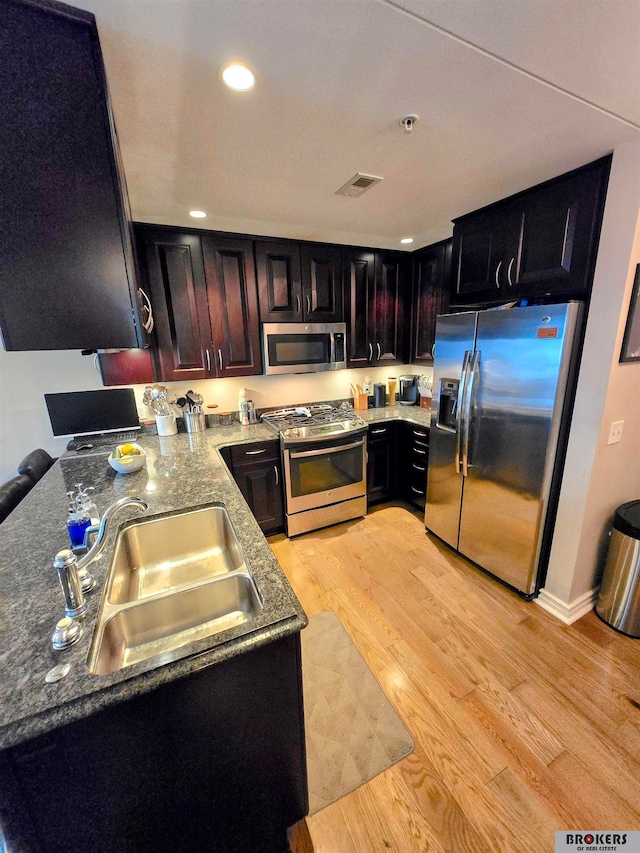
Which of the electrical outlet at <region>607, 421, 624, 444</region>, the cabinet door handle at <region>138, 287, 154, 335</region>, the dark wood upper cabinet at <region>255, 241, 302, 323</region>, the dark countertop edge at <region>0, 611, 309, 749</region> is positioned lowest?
the dark countertop edge at <region>0, 611, 309, 749</region>

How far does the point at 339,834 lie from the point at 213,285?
3.00 m

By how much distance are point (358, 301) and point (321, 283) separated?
41cm

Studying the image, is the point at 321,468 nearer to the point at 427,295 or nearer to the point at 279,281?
the point at 279,281

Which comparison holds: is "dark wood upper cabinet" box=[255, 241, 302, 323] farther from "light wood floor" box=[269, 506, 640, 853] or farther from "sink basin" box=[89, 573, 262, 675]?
"sink basin" box=[89, 573, 262, 675]

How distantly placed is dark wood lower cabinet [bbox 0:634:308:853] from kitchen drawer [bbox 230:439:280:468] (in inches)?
69.1

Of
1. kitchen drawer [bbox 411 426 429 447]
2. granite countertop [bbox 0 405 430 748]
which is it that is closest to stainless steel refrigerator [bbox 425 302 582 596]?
kitchen drawer [bbox 411 426 429 447]

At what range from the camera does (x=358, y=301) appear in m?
3.08

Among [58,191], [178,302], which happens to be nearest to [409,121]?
[58,191]

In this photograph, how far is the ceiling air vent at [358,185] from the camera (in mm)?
1721

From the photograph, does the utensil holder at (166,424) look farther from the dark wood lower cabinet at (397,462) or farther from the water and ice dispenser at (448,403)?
the water and ice dispenser at (448,403)

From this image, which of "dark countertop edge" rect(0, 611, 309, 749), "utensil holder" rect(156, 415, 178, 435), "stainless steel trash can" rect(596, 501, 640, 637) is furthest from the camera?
"utensil holder" rect(156, 415, 178, 435)

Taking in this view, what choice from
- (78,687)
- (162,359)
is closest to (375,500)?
(162,359)

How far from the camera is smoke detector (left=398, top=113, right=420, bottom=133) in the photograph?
1260mm

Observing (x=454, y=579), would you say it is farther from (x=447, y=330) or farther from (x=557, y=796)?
(x=447, y=330)
